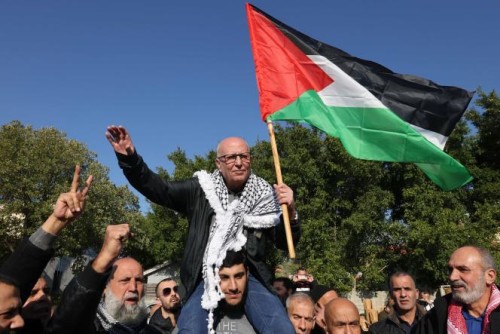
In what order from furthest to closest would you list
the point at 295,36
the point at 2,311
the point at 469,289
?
the point at 295,36
the point at 469,289
the point at 2,311

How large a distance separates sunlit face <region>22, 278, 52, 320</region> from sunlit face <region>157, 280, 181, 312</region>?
291cm

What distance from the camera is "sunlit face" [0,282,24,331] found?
2.74 meters

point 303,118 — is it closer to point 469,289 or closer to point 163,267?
point 469,289

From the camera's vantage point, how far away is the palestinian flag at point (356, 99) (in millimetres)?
5645

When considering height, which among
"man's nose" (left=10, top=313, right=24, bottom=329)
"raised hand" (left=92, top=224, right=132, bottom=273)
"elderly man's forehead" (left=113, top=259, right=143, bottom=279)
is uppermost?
"elderly man's forehead" (left=113, top=259, right=143, bottom=279)

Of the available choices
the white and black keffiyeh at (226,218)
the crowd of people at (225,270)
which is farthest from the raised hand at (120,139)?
the white and black keffiyeh at (226,218)

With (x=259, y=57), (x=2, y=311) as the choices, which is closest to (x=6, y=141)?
(x=259, y=57)

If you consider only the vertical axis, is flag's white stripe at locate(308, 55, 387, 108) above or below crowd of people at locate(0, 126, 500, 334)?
above

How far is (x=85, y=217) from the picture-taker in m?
32.3

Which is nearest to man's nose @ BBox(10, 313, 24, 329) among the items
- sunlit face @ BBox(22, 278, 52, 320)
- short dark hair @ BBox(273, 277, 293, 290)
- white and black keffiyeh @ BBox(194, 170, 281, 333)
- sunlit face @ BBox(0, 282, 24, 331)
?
sunlit face @ BBox(0, 282, 24, 331)

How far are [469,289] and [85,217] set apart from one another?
30.9 metres

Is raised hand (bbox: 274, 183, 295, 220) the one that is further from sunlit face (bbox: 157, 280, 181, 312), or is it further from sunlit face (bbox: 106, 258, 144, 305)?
sunlit face (bbox: 157, 280, 181, 312)

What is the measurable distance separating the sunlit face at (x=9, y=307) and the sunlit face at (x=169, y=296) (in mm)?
4011

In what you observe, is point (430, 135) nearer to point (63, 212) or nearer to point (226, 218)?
point (226, 218)
